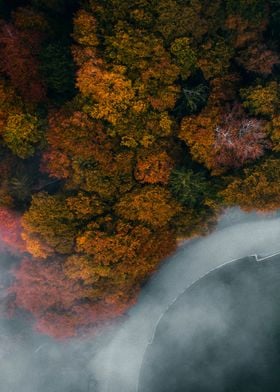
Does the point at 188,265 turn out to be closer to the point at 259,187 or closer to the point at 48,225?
the point at 259,187

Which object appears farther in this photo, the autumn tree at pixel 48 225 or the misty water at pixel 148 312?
the misty water at pixel 148 312

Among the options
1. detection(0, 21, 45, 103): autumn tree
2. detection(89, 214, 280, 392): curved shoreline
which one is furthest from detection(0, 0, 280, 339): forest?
detection(89, 214, 280, 392): curved shoreline

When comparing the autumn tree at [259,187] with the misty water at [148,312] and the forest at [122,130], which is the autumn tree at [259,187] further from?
the misty water at [148,312]

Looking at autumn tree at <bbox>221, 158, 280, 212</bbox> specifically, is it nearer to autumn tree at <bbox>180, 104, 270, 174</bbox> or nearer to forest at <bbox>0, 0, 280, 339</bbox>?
forest at <bbox>0, 0, 280, 339</bbox>

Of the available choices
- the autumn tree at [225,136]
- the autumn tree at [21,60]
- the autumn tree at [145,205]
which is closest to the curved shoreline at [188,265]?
the autumn tree at [145,205]

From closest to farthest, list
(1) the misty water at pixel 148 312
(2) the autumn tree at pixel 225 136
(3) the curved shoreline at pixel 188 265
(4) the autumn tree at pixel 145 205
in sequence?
(2) the autumn tree at pixel 225 136 < (4) the autumn tree at pixel 145 205 < (1) the misty water at pixel 148 312 < (3) the curved shoreline at pixel 188 265

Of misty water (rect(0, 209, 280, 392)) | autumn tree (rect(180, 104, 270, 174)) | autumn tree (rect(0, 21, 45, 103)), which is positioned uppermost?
autumn tree (rect(0, 21, 45, 103))

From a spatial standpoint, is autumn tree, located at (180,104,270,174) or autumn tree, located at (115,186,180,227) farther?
autumn tree, located at (115,186,180,227)
